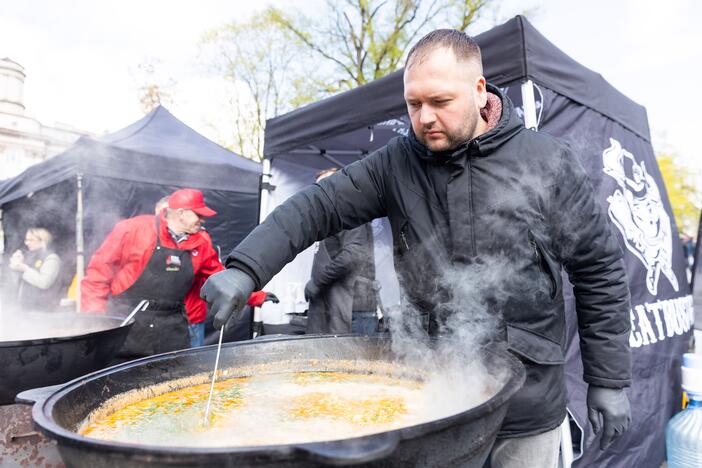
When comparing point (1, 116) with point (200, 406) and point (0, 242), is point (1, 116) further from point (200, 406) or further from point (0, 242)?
point (200, 406)

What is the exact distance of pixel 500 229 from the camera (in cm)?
174

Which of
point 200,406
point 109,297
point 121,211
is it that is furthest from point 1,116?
point 200,406

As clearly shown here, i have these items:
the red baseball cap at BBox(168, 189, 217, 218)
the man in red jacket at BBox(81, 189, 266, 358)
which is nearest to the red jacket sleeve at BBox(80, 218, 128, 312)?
the man in red jacket at BBox(81, 189, 266, 358)

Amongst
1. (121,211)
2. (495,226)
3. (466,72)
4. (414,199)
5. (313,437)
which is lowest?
(313,437)

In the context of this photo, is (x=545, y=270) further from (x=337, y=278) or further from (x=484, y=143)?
(x=337, y=278)

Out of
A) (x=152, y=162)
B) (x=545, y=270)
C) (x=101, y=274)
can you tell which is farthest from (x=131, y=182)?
(x=545, y=270)

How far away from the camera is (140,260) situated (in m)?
4.04

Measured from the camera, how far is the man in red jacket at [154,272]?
392 cm

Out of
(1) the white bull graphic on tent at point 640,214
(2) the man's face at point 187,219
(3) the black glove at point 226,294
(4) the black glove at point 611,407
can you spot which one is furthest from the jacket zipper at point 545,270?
(2) the man's face at point 187,219

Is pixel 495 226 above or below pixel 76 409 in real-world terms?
above

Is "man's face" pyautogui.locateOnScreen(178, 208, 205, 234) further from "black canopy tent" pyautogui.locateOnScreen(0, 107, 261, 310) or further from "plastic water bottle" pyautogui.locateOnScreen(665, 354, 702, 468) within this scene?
"plastic water bottle" pyautogui.locateOnScreen(665, 354, 702, 468)

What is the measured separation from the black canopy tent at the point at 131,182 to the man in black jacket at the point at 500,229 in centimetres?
582

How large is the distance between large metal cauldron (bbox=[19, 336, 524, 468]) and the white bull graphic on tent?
2.85 meters

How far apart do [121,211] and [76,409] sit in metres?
6.66
